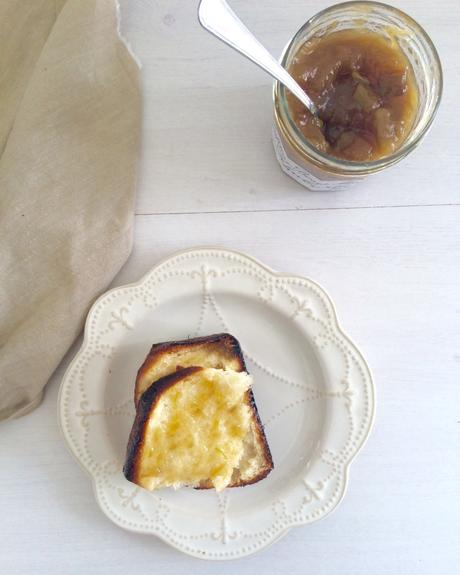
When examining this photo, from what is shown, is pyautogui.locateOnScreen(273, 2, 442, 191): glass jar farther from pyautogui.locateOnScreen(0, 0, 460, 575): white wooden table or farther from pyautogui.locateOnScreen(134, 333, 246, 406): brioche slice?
pyautogui.locateOnScreen(134, 333, 246, 406): brioche slice

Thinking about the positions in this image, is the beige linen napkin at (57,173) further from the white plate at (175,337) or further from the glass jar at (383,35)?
the glass jar at (383,35)

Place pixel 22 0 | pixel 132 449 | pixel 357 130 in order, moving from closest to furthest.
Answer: pixel 357 130 → pixel 132 449 → pixel 22 0

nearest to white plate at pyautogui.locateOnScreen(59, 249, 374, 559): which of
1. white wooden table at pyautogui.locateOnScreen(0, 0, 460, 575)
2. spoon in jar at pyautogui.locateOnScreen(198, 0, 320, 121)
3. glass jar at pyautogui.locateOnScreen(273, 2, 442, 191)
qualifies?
white wooden table at pyautogui.locateOnScreen(0, 0, 460, 575)

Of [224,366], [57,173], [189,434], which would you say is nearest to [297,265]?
[224,366]

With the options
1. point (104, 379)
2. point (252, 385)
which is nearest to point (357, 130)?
point (252, 385)

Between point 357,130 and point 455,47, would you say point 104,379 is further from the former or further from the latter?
point 455,47

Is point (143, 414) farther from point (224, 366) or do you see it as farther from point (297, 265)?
point (297, 265)

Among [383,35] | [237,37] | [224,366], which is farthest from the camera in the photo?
A: [224,366]
